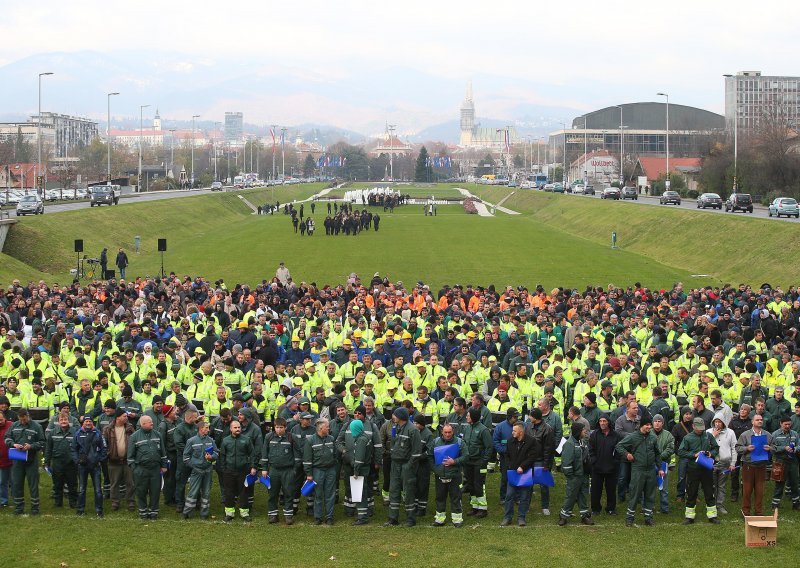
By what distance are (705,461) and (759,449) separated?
84 cm

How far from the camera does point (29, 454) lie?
1394 cm

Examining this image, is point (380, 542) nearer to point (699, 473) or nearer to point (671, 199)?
point (699, 473)

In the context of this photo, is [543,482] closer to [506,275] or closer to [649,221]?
[506,275]

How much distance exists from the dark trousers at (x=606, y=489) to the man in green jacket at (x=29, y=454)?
714cm

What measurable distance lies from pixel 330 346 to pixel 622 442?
826 centimetres

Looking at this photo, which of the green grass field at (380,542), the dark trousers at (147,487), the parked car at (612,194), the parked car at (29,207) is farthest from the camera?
the parked car at (612,194)

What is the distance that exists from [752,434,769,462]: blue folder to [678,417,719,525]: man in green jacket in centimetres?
51

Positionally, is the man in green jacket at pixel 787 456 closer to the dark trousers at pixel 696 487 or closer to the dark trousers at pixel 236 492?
the dark trousers at pixel 696 487

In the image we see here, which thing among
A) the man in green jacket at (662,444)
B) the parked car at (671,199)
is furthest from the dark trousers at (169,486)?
the parked car at (671,199)

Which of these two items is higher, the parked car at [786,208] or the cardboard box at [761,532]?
the parked car at [786,208]

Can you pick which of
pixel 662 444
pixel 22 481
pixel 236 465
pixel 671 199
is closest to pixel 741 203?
pixel 671 199

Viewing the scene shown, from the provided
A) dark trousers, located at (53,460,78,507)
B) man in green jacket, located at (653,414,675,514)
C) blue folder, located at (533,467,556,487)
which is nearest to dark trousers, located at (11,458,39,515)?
dark trousers, located at (53,460,78,507)

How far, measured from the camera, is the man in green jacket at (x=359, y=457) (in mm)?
13633

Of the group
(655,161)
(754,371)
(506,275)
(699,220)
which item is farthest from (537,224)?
(754,371)
